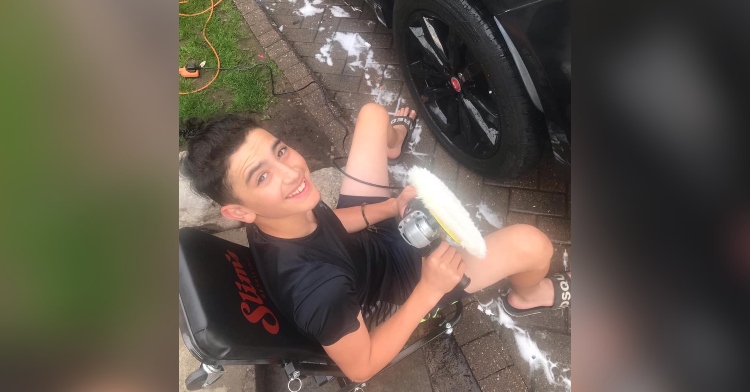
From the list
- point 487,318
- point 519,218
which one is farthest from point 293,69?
point 487,318

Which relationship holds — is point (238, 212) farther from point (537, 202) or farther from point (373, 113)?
point (537, 202)

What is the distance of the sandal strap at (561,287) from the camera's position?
0.98 meters

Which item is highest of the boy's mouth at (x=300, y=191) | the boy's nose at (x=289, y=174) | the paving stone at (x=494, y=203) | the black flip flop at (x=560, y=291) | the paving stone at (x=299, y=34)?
the boy's nose at (x=289, y=174)

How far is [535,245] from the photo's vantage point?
2.98ft

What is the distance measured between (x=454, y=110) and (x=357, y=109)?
32 cm

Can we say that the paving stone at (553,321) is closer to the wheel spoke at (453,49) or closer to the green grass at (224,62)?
the wheel spoke at (453,49)

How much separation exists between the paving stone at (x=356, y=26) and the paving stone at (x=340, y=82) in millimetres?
219

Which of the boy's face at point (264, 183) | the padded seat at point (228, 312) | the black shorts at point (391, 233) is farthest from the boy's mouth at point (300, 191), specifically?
the black shorts at point (391, 233)

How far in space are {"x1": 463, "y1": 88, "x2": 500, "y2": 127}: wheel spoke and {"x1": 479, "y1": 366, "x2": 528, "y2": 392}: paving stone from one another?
57 centimetres

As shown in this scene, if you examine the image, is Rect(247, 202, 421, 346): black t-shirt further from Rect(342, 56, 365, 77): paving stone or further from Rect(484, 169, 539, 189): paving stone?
Rect(342, 56, 365, 77): paving stone

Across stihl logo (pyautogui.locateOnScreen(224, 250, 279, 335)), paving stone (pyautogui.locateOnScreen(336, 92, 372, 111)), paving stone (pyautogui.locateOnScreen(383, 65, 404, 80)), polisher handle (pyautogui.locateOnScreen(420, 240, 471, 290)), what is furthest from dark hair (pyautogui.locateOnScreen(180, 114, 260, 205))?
paving stone (pyautogui.locateOnScreen(383, 65, 404, 80))

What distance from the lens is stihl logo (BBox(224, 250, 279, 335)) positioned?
68cm
